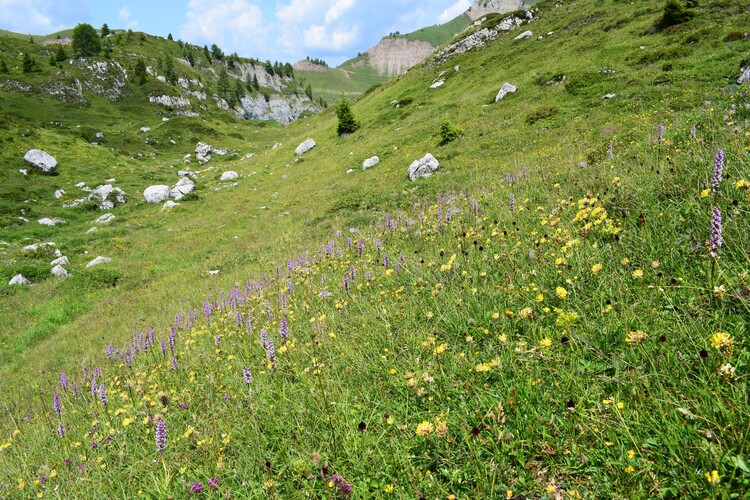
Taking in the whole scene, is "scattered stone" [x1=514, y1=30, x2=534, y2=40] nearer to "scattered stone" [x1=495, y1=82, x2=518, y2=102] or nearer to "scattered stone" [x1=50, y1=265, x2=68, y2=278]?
"scattered stone" [x1=495, y1=82, x2=518, y2=102]

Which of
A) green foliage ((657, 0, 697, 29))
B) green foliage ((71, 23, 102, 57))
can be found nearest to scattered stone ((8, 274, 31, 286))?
green foliage ((657, 0, 697, 29))

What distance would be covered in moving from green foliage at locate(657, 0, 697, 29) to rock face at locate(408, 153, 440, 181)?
2337 centimetres

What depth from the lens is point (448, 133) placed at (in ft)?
74.6

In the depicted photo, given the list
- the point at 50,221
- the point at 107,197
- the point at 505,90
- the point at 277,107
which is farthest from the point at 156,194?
the point at 277,107

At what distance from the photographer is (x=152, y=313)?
36.5 ft

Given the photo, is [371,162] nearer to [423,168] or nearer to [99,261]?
[423,168]

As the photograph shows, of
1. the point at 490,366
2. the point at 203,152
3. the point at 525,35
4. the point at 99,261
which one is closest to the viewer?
the point at 490,366

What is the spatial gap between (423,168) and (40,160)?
38.4 m

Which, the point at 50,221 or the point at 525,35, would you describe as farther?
the point at 525,35

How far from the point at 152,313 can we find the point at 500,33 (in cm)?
5516

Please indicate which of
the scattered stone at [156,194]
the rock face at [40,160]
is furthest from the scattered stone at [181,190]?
the rock face at [40,160]

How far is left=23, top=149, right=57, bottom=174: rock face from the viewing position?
3406cm

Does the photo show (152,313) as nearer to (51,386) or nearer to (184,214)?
(51,386)

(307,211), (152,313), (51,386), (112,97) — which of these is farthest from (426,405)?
(112,97)
